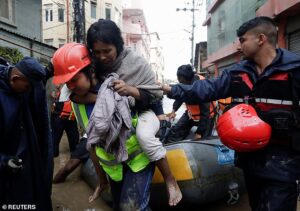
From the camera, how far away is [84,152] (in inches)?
174

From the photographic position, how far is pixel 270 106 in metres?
2.27

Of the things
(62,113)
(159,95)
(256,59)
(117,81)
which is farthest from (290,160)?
(62,113)

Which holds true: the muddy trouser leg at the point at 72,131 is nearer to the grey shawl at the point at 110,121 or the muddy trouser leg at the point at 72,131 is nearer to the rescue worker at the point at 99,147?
the rescue worker at the point at 99,147

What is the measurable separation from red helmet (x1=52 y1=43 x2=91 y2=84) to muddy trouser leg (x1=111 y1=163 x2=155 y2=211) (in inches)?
32.2

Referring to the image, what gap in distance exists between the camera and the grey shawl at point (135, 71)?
236 cm

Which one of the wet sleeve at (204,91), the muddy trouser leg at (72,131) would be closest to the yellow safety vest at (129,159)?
the wet sleeve at (204,91)

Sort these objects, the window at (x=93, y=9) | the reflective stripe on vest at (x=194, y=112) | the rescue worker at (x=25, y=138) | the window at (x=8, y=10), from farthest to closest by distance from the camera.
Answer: the window at (x=93, y=9), the window at (x=8, y=10), the reflective stripe on vest at (x=194, y=112), the rescue worker at (x=25, y=138)

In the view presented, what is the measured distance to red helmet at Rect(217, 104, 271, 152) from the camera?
217 centimetres

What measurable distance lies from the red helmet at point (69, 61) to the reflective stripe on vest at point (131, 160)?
554 millimetres

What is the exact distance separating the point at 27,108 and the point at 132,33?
4420 cm

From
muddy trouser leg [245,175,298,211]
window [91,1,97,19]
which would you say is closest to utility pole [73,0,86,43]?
muddy trouser leg [245,175,298,211]

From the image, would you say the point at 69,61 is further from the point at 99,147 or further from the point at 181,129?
the point at 181,129

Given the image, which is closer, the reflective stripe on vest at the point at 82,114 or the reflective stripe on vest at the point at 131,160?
the reflective stripe on vest at the point at 131,160

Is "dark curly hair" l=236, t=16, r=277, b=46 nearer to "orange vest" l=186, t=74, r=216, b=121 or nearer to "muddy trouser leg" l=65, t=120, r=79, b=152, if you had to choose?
"orange vest" l=186, t=74, r=216, b=121
